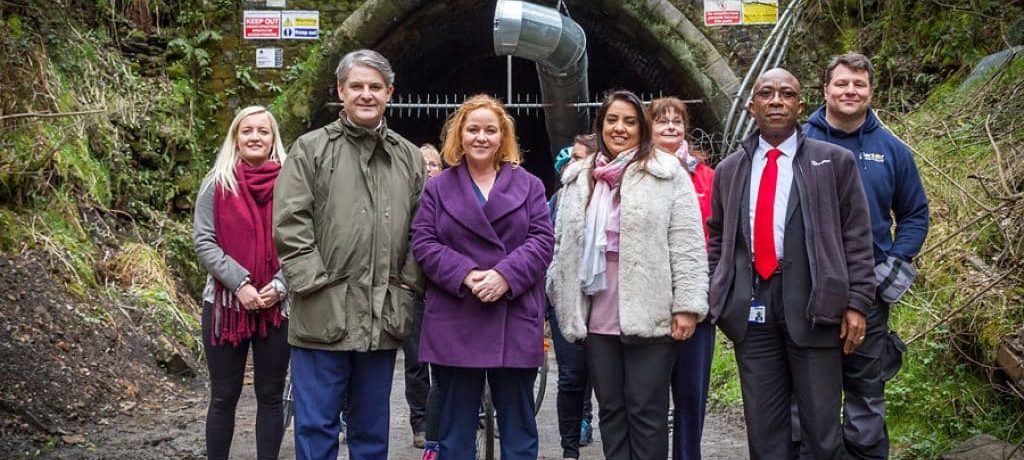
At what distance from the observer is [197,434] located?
5957mm

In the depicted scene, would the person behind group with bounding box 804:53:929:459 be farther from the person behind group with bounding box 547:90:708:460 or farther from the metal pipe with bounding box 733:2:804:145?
the metal pipe with bounding box 733:2:804:145

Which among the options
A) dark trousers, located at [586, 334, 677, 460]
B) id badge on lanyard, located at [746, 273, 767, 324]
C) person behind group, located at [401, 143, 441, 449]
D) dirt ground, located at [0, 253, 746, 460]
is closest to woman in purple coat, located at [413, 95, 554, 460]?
dark trousers, located at [586, 334, 677, 460]

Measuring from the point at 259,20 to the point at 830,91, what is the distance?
25.6 feet

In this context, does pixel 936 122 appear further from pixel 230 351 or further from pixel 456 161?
pixel 230 351

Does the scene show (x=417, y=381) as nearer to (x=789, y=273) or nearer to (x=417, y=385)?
(x=417, y=385)

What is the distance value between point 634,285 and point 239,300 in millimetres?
1602

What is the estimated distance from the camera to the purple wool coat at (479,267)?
3924mm

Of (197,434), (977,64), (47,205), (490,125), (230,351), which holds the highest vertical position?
(977,64)

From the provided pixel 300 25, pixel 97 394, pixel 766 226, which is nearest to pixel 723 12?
pixel 300 25

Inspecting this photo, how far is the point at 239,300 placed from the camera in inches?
168

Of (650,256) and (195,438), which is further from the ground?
(650,256)

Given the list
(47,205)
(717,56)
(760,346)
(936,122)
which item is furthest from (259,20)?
(760,346)

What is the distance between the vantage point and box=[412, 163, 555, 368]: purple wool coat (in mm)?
3924

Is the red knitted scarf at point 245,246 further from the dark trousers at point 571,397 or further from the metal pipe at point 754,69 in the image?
the metal pipe at point 754,69
